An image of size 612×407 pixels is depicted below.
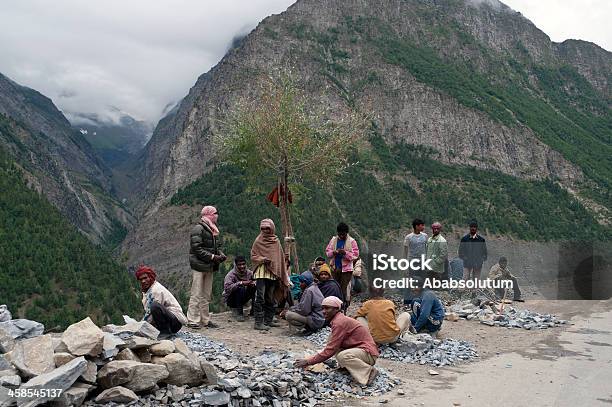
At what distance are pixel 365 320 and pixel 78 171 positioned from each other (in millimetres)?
210357

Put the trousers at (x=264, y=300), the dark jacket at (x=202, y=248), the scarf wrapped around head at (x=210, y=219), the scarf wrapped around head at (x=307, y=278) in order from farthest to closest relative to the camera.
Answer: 1. the scarf wrapped around head at (x=307, y=278)
2. the trousers at (x=264, y=300)
3. the scarf wrapped around head at (x=210, y=219)
4. the dark jacket at (x=202, y=248)

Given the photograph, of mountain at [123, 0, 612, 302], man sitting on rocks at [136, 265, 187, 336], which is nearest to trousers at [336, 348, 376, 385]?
man sitting on rocks at [136, 265, 187, 336]

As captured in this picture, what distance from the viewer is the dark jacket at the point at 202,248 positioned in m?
10.6

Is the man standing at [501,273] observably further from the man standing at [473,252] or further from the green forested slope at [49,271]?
the green forested slope at [49,271]

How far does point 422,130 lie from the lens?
106500mm

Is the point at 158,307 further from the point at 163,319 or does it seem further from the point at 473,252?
the point at 473,252

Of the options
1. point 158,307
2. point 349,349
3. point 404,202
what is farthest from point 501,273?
point 404,202

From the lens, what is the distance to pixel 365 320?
32.8ft

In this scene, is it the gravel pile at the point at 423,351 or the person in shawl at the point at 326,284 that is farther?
the person in shawl at the point at 326,284

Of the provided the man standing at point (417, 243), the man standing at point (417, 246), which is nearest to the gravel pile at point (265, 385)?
the man standing at point (417, 246)

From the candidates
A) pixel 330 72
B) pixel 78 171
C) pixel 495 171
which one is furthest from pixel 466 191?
pixel 78 171

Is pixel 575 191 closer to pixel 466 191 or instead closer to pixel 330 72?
pixel 466 191

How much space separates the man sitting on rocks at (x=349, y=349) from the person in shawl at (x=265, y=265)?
311 cm

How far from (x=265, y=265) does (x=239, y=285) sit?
1096 mm
